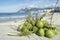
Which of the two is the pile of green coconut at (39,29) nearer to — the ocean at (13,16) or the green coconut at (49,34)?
the green coconut at (49,34)

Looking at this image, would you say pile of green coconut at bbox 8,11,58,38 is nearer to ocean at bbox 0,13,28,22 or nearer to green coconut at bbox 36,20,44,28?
green coconut at bbox 36,20,44,28

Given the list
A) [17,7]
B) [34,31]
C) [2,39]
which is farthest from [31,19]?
[17,7]

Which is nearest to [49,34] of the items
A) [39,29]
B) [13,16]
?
[39,29]

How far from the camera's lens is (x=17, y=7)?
291 cm

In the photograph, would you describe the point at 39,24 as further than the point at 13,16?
No

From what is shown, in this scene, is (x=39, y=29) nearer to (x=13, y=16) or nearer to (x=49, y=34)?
(x=49, y=34)

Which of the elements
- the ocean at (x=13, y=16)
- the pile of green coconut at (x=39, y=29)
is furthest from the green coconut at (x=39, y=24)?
the ocean at (x=13, y=16)

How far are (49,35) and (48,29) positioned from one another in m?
0.05

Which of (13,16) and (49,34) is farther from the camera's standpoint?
(13,16)

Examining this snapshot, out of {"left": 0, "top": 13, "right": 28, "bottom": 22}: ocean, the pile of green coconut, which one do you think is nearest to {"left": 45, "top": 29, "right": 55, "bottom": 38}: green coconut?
the pile of green coconut

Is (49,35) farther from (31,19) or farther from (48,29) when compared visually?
(31,19)

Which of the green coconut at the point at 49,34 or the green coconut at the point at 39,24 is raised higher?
the green coconut at the point at 39,24

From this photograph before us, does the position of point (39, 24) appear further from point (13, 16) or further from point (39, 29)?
point (13, 16)

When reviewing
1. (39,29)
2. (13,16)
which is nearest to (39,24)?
(39,29)
